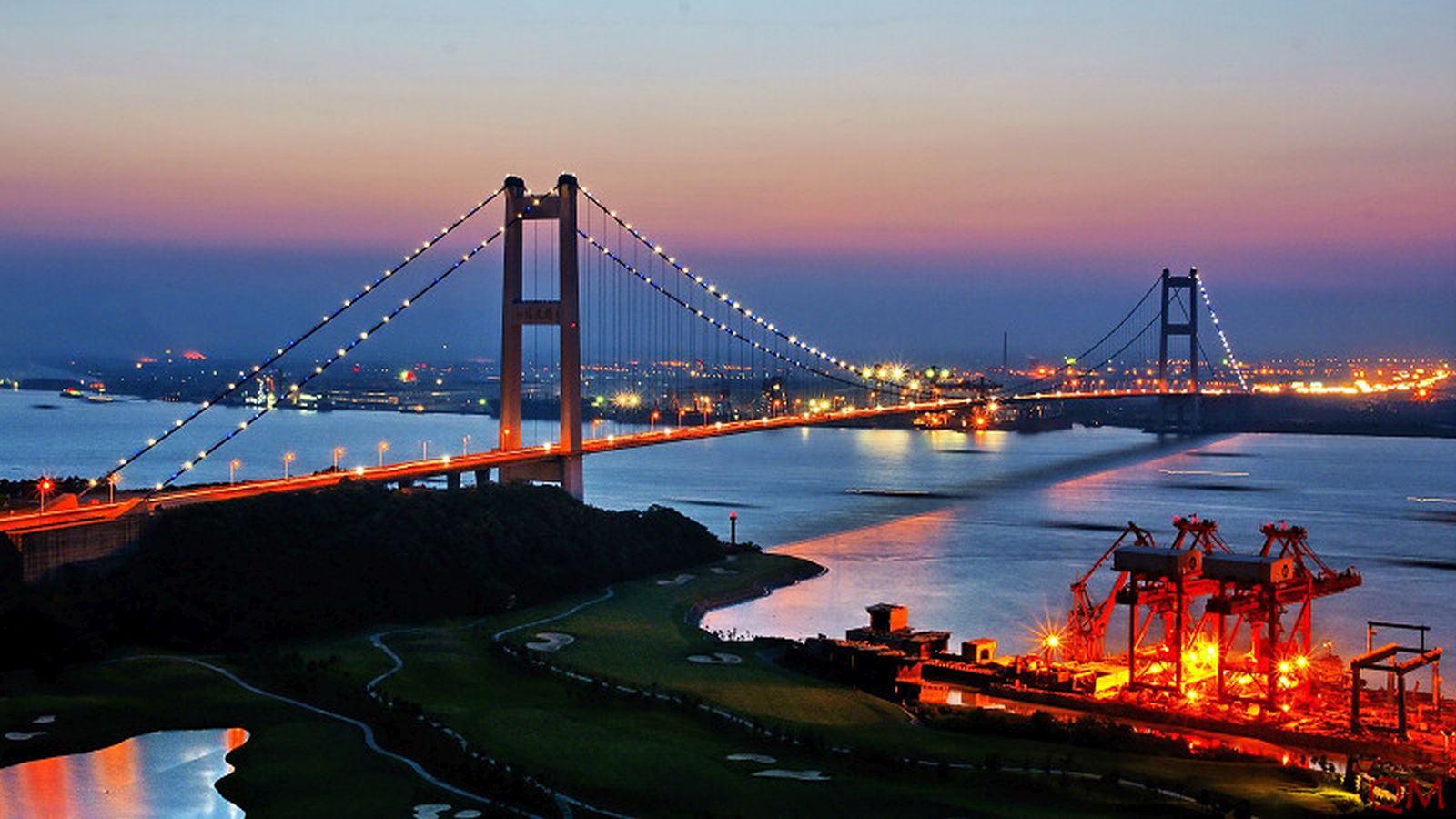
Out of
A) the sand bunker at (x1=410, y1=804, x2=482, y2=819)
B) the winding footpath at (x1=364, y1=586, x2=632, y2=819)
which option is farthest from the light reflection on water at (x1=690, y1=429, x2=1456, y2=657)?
the sand bunker at (x1=410, y1=804, x2=482, y2=819)

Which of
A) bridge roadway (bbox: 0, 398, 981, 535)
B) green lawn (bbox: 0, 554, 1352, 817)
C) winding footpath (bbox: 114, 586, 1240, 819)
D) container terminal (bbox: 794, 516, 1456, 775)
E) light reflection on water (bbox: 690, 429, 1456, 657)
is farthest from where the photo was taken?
light reflection on water (bbox: 690, 429, 1456, 657)

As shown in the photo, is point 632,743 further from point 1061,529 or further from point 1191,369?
point 1191,369

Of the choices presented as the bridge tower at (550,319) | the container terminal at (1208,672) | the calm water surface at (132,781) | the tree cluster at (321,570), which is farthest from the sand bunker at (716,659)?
the bridge tower at (550,319)

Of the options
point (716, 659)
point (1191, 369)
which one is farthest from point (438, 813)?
point (1191, 369)

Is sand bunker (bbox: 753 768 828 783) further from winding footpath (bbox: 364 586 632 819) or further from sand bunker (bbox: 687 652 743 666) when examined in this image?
sand bunker (bbox: 687 652 743 666)

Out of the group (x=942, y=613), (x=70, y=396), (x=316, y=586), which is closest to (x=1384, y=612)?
(x=942, y=613)

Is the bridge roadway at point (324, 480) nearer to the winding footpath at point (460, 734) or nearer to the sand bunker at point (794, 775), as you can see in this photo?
the winding footpath at point (460, 734)
